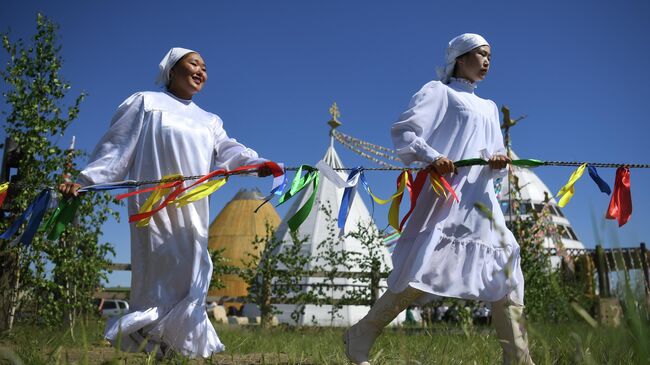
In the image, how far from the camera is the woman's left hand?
332 cm

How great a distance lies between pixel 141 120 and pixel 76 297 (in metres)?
3.95

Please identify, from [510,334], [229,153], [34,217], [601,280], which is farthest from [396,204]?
[34,217]

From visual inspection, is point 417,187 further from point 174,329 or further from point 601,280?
point 174,329

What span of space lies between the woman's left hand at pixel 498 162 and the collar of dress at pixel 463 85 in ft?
1.77

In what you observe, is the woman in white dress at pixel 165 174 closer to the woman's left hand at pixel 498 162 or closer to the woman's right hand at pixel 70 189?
the woman's right hand at pixel 70 189

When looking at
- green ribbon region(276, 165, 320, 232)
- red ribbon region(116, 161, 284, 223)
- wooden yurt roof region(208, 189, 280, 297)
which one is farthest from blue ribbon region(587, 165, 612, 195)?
wooden yurt roof region(208, 189, 280, 297)

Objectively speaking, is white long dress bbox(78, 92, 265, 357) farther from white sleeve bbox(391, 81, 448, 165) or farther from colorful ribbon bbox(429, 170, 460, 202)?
colorful ribbon bbox(429, 170, 460, 202)

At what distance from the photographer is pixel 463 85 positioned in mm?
3691

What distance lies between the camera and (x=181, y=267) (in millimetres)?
3852

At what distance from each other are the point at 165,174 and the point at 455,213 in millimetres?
1935

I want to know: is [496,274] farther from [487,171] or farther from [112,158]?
[112,158]

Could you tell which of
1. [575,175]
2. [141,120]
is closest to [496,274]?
[575,175]

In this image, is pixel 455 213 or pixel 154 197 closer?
pixel 455 213

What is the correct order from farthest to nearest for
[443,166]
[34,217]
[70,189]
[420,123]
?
[34,217] < [70,189] < [420,123] < [443,166]
